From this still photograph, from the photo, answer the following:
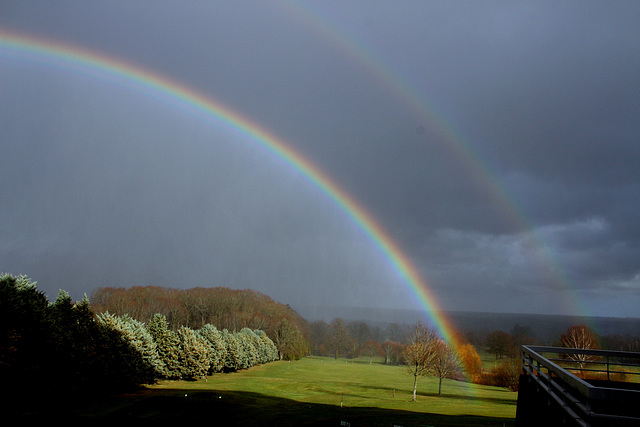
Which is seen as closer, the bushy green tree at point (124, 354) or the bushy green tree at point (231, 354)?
the bushy green tree at point (124, 354)

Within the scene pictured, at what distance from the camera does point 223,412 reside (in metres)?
28.0

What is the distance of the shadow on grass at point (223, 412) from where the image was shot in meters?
24.5

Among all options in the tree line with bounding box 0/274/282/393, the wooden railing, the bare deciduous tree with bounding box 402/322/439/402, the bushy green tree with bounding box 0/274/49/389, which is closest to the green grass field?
the tree line with bounding box 0/274/282/393

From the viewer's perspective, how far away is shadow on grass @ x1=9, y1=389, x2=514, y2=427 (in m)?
24.5

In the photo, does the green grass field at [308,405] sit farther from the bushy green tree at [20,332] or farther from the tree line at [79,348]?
the bushy green tree at [20,332]

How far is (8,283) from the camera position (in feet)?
90.5

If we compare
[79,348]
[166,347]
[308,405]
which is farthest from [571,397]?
[166,347]

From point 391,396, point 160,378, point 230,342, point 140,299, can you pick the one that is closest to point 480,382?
point 391,396

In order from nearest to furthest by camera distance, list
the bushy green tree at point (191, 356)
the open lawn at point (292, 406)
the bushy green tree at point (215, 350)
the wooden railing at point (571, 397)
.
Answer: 1. the wooden railing at point (571, 397)
2. the open lawn at point (292, 406)
3. the bushy green tree at point (191, 356)
4. the bushy green tree at point (215, 350)

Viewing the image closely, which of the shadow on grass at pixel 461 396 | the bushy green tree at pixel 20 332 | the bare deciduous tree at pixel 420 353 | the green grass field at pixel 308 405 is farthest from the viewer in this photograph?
the bare deciduous tree at pixel 420 353

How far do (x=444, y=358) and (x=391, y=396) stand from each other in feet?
45.5

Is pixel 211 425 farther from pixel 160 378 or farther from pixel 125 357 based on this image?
pixel 160 378

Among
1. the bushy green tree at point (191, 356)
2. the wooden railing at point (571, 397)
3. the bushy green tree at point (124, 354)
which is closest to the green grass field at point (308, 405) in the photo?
the bushy green tree at point (191, 356)

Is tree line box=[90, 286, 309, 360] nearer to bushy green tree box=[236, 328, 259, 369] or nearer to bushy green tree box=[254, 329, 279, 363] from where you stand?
bushy green tree box=[254, 329, 279, 363]
